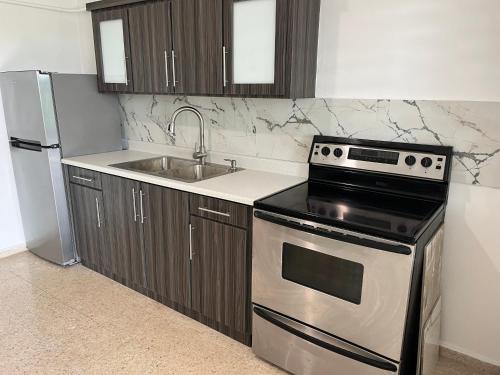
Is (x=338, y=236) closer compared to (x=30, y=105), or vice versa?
(x=338, y=236)

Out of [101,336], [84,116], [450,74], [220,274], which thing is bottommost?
[101,336]

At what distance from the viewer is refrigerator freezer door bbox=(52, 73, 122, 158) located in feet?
9.29

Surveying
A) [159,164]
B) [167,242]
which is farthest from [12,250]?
[167,242]

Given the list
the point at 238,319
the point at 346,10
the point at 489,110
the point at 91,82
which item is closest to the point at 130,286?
the point at 238,319

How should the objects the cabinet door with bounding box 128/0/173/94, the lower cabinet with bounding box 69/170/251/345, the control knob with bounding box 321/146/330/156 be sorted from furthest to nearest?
the cabinet door with bounding box 128/0/173/94
the control knob with bounding box 321/146/330/156
the lower cabinet with bounding box 69/170/251/345

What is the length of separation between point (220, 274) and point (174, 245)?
38cm

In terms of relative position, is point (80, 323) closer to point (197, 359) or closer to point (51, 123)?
point (197, 359)

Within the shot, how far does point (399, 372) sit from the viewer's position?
1.57 metres

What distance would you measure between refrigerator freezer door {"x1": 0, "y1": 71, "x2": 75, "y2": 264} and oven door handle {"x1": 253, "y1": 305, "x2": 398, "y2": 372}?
6.07ft

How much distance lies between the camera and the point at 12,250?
3.30 m

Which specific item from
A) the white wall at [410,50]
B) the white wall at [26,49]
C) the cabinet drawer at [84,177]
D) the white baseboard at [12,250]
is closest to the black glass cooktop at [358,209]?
the white wall at [410,50]

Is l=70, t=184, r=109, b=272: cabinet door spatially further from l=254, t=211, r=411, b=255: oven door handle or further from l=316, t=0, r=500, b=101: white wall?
l=316, t=0, r=500, b=101: white wall

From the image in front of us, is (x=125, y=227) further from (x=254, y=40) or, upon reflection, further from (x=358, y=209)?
(x=358, y=209)

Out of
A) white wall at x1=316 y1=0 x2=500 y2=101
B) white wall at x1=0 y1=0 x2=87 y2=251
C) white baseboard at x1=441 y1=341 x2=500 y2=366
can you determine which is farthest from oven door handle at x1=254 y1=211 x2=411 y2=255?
white wall at x1=0 y1=0 x2=87 y2=251
